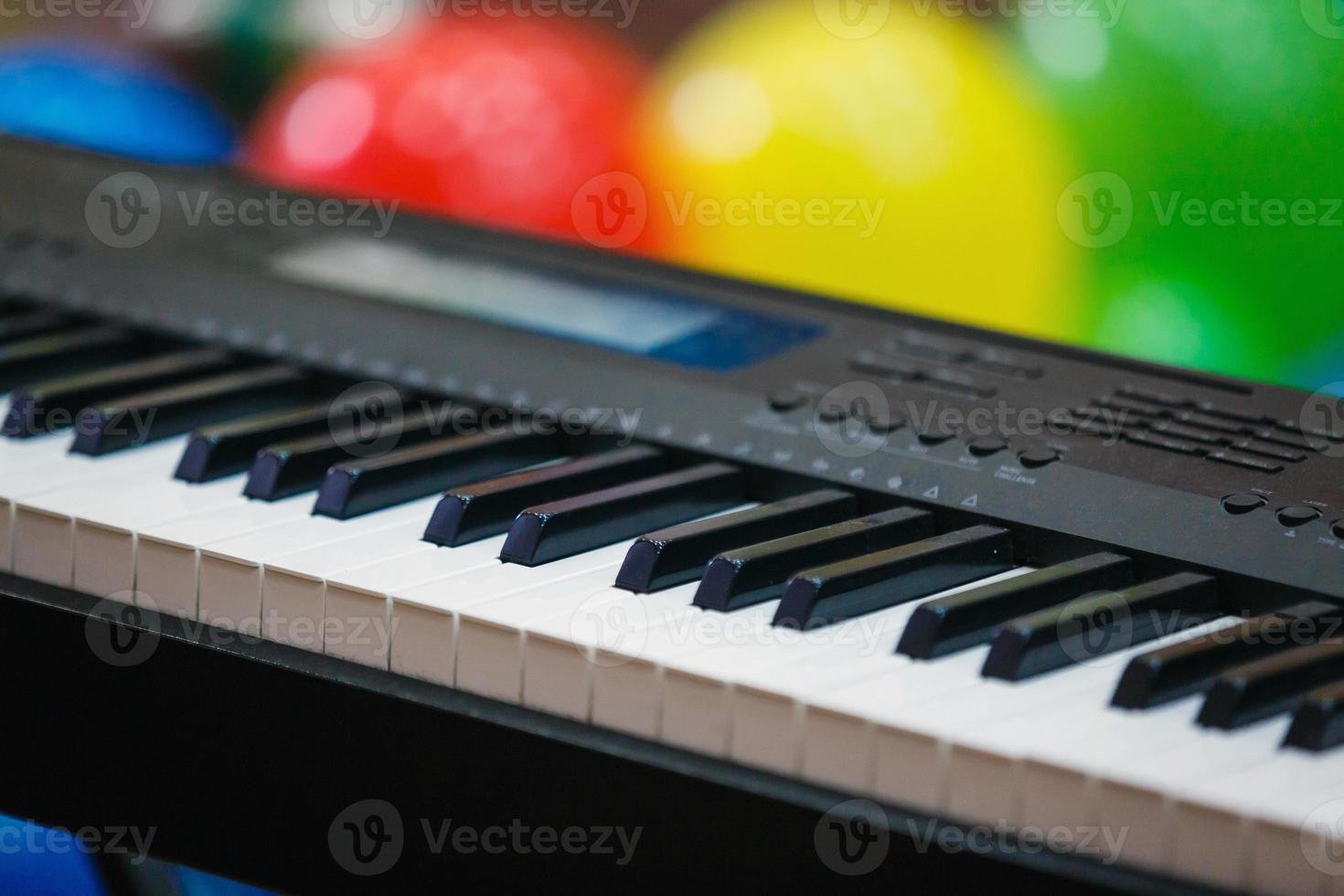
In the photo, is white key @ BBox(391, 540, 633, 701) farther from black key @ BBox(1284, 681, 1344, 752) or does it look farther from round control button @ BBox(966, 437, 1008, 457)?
black key @ BBox(1284, 681, 1344, 752)

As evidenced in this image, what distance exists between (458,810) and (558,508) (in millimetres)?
252

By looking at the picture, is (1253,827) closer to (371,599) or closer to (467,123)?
(371,599)

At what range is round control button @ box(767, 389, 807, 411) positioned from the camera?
4.76 feet

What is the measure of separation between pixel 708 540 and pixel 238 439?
0.49 meters

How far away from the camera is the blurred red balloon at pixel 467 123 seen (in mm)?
1895

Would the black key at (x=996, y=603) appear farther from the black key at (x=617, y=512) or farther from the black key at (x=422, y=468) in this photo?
the black key at (x=422, y=468)

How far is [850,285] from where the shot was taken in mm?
1742

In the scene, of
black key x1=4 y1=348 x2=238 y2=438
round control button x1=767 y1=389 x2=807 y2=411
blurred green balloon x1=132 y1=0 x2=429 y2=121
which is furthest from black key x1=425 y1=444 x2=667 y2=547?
blurred green balloon x1=132 y1=0 x2=429 y2=121

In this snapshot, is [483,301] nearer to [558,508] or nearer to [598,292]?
[598,292]

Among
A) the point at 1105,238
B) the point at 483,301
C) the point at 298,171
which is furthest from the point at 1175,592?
the point at 298,171

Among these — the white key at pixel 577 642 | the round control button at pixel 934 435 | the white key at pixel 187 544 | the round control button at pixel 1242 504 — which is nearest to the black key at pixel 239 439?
the white key at pixel 187 544

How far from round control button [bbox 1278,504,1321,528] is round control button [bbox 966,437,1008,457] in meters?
0.23

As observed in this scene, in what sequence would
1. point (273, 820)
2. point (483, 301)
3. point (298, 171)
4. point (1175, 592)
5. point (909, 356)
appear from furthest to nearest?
1. point (298, 171)
2. point (483, 301)
3. point (909, 356)
4. point (273, 820)
5. point (1175, 592)

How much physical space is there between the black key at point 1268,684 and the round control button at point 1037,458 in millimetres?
294
